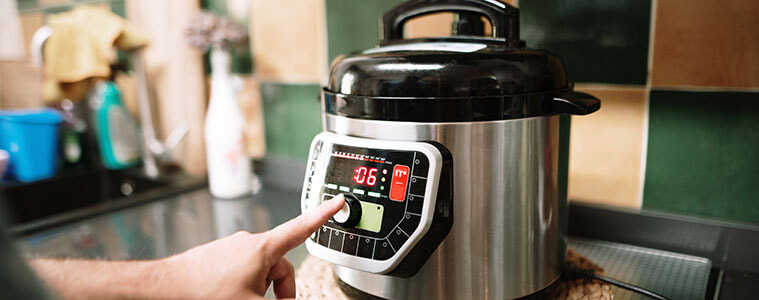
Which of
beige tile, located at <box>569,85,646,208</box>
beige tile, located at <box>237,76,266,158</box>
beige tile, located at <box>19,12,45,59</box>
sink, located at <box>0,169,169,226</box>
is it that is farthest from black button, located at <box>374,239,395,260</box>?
beige tile, located at <box>19,12,45,59</box>

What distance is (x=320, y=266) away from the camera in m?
0.73

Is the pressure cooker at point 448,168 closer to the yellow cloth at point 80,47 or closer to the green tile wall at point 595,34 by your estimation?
the green tile wall at point 595,34

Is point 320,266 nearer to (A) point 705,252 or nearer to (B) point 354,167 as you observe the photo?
(B) point 354,167

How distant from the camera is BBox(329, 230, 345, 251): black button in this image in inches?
21.9

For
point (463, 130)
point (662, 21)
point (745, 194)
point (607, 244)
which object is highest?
point (662, 21)

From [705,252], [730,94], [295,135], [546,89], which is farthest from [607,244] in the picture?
[295,135]

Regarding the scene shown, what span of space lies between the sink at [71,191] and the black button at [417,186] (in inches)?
38.0

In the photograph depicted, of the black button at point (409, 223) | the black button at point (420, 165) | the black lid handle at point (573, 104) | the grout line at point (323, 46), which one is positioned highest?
the grout line at point (323, 46)

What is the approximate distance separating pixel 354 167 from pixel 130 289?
24cm

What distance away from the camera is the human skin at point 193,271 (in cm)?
44

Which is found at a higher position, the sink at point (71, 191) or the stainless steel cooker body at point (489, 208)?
the stainless steel cooker body at point (489, 208)

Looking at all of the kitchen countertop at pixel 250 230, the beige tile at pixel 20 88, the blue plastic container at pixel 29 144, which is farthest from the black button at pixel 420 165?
the beige tile at pixel 20 88

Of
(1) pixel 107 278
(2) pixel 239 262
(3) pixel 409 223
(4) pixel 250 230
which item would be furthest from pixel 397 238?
(4) pixel 250 230

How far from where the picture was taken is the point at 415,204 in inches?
20.3
